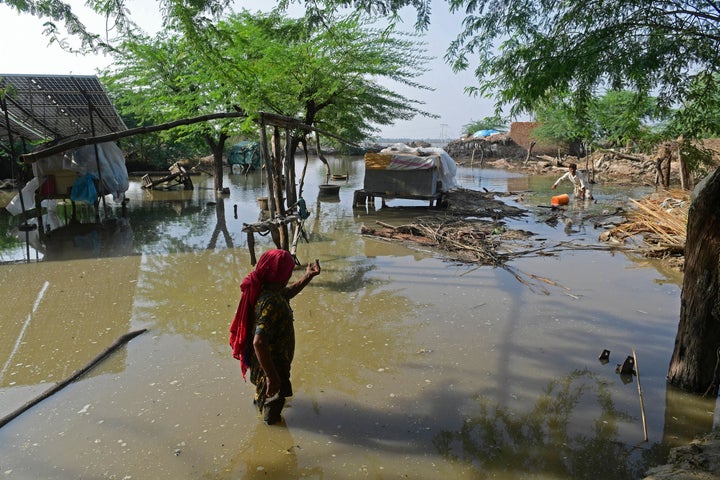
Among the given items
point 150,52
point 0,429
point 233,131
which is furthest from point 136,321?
point 150,52

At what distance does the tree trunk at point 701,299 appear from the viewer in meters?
3.72

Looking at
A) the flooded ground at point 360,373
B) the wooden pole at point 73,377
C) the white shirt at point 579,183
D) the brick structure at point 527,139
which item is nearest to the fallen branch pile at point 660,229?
the flooded ground at point 360,373

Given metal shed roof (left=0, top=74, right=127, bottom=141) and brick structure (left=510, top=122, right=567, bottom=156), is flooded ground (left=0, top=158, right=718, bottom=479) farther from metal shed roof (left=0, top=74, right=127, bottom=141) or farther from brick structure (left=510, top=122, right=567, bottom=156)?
brick structure (left=510, top=122, right=567, bottom=156)

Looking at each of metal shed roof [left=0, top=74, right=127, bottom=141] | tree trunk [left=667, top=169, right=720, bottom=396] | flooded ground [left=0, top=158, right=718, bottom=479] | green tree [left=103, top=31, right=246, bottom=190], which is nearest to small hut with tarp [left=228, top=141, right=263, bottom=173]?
green tree [left=103, top=31, right=246, bottom=190]

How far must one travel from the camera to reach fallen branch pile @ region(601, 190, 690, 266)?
8.75 m

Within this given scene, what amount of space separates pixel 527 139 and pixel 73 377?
38913 millimetres

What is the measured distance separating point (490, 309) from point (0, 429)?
5.33 meters

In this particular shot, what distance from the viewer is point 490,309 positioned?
20.8 ft

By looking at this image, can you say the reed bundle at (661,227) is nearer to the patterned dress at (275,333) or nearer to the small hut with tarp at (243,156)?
the patterned dress at (275,333)

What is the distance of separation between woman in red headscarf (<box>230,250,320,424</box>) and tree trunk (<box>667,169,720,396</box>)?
3.30 meters

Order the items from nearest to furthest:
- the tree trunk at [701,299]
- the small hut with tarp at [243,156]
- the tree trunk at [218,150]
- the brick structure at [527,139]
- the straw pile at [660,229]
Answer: the tree trunk at [701,299]
the straw pile at [660,229]
the tree trunk at [218,150]
the small hut with tarp at [243,156]
the brick structure at [527,139]

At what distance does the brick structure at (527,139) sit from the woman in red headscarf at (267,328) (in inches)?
1429

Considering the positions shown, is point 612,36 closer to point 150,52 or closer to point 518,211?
point 518,211

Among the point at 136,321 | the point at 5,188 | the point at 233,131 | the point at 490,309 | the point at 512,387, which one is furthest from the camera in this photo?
the point at 5,188
